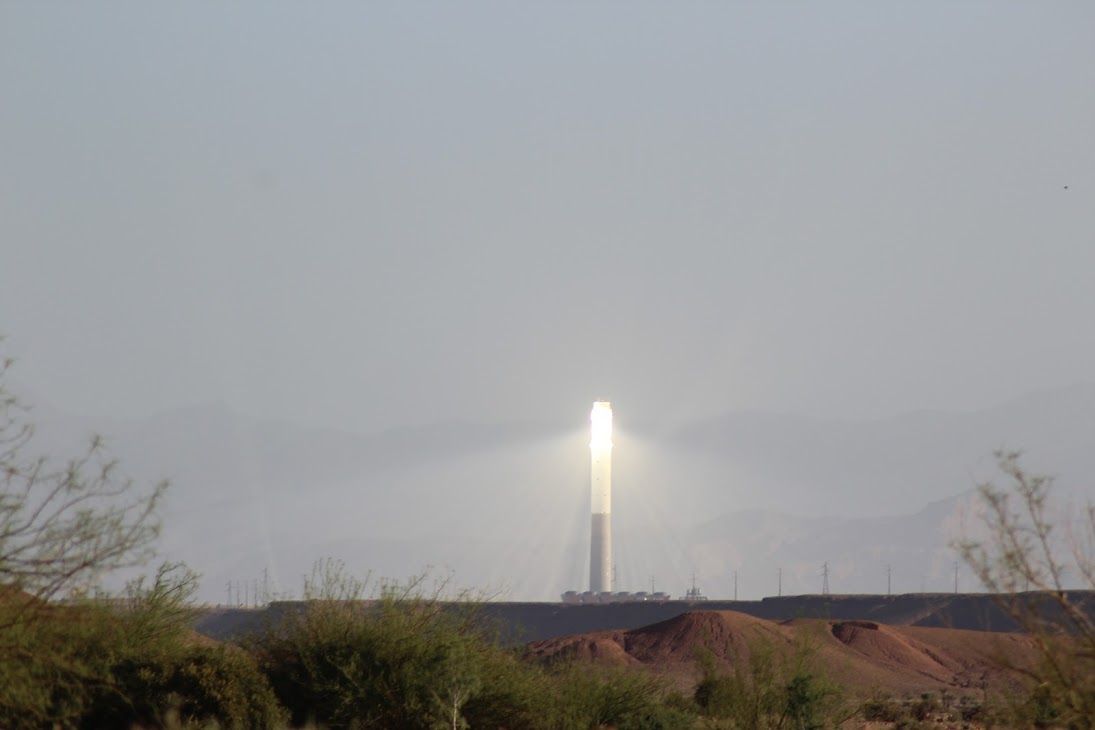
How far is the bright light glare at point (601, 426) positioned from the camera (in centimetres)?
19100

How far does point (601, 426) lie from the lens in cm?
19200

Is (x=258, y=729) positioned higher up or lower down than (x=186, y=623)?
lower down

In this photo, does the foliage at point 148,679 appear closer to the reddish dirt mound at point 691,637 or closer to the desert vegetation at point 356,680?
the desert vegetation at point 356,680

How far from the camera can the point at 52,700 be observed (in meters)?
28.5

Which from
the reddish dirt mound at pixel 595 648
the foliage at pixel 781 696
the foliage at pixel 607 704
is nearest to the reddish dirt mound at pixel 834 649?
the reddish dirt mound at pixel 595 648

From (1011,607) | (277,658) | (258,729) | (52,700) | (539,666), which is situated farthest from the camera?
(539,666)

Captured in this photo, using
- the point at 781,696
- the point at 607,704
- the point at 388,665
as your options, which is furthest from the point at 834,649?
the point at 388,665

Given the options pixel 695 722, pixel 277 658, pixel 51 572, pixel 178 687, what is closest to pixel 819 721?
pixel 695 722

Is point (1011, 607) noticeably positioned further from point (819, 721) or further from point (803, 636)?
point (803, 636)

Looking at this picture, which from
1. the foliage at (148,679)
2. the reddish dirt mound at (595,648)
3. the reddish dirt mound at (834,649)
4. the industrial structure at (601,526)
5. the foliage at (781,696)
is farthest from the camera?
the industrial structure at (601,526)

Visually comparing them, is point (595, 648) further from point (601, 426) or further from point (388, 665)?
point (601, 426)

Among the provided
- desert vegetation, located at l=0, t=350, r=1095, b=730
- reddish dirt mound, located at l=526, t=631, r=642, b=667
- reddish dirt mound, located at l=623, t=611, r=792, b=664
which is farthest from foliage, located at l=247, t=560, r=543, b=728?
reddish dirt mound, located at l=623, t=611, r=792, b=664

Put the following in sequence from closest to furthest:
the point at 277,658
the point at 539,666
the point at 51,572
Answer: the point at 51,572 < the point at 277,658 < the point at 539,666

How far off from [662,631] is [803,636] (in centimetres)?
5728
